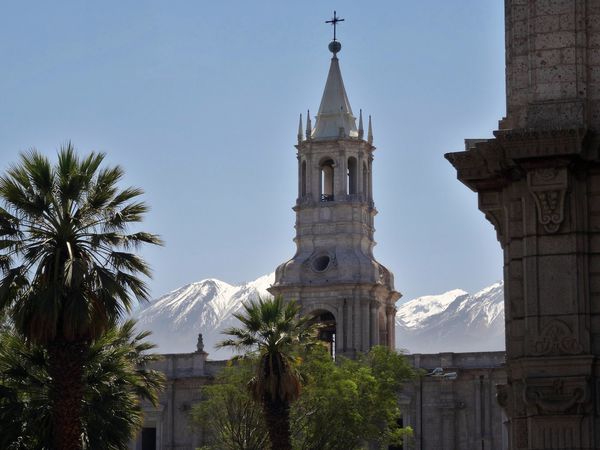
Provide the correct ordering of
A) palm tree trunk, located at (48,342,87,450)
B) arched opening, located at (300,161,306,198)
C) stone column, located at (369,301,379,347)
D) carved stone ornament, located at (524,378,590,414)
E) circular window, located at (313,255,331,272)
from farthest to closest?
arched opening, located at (300,161,306,198), circular window, located at (313,255,331,272), stone column, located at (369,301,379,347), palm tree trunk, located at (48,342,87,450), carved stone ornament, located at (524,378,590,414)

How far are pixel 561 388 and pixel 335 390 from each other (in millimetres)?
37109

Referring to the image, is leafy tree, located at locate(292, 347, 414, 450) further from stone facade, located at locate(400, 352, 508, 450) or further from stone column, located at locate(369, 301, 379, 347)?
stone column, located at locate(369, 301, 379, 347)

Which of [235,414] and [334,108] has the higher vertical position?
[334,108]

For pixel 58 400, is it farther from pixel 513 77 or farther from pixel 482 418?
pixel 482 418

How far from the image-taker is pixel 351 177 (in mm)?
81875

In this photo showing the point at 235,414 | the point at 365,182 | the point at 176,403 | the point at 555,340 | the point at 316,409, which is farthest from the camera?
the point at 176,403

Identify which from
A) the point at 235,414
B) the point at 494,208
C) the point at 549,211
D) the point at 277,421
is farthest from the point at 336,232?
the point at 549,211

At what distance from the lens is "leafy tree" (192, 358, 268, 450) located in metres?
57.2

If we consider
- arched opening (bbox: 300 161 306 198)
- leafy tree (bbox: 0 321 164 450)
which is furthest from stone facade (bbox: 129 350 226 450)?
leafy tree (bbox: 0 321 164 450)

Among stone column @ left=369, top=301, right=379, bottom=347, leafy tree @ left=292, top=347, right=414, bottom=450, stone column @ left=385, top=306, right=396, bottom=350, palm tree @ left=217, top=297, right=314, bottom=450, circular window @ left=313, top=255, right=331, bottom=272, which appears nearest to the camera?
palm tree @ left=217, top=297, right=314, bottom=450

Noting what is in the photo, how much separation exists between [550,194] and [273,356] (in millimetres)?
29085

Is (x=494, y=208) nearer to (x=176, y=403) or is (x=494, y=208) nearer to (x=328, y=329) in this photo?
(x=328, y=329)

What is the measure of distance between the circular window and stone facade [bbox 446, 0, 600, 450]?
59.1 meters

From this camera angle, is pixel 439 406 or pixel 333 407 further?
pixel 439 406
